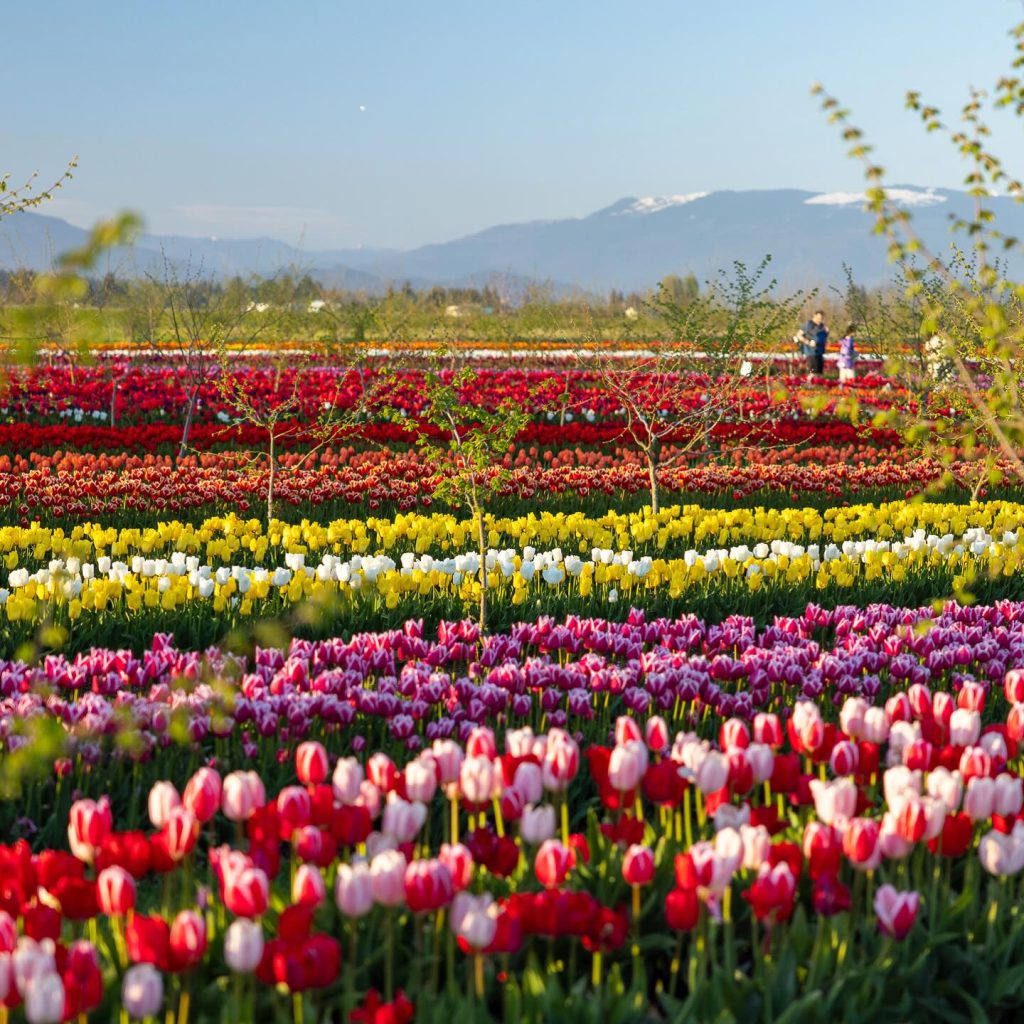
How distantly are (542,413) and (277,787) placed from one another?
55.3 ft

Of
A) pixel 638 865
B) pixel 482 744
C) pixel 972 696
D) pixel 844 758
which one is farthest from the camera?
pixel 972 696

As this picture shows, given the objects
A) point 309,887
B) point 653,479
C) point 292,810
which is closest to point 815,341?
point 653,479

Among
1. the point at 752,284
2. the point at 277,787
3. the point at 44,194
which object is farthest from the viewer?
the point at 752,284

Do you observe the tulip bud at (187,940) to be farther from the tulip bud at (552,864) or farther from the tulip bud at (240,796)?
the tulip bud at (552,864)

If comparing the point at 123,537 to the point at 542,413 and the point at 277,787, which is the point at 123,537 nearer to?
the point at 277,787

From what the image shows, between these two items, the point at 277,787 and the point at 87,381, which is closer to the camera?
the point at 277,787

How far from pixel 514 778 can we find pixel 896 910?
36.3 inches

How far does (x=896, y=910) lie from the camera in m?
2.87

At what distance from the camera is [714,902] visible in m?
2.90

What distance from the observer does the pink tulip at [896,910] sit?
2.87 m

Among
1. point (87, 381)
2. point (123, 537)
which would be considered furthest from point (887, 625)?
point (87, 381)

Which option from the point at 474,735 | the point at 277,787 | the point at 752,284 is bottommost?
the point at 277,787

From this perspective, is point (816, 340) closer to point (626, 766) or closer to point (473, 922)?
point (626, 766)

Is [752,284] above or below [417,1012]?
above
